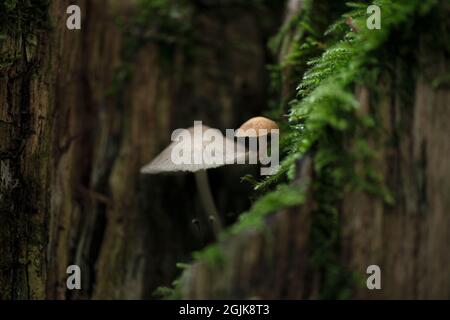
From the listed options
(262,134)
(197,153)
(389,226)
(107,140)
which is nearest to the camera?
(389,226)

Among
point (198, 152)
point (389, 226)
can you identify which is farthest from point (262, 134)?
point (389, 226)

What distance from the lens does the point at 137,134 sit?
4.05 m

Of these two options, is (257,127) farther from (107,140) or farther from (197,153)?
(107,140)

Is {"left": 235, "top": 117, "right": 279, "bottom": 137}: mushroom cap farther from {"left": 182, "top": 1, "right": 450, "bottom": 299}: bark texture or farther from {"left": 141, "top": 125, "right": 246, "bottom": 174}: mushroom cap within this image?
{"left": 182, "top": 1, "right": 450, "bottom": 299}: bark texture

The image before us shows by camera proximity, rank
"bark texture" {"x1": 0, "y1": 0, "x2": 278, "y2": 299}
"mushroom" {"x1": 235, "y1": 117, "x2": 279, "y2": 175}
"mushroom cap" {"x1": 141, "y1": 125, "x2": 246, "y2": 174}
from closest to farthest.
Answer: "bark texture" {"x1": 0, "y1": 0, "x2": 278, "y2": 299} → "mushroom" {"x1": 235, "y1": 117, "x2": 279, "y2": 175} → "mushroom cap" {"x1": 141, "y1": 125, "x2": 246, "y2": 174}

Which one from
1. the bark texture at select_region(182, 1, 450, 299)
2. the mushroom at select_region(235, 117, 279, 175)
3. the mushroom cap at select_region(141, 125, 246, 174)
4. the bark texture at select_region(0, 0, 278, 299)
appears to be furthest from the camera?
the mushroom cap at select_region(141, 125, 246, 174)

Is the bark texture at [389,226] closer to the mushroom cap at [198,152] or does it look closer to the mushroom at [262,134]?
the mushroom at [262,134]

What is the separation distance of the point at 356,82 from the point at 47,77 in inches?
70.3

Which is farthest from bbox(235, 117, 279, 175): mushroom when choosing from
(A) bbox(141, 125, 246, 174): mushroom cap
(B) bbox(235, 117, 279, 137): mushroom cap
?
(A) bbox(141, 125, 246, 174): mushroom cap

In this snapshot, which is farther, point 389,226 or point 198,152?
point 198,152

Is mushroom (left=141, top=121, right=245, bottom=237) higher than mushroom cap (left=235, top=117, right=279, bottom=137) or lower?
lower
